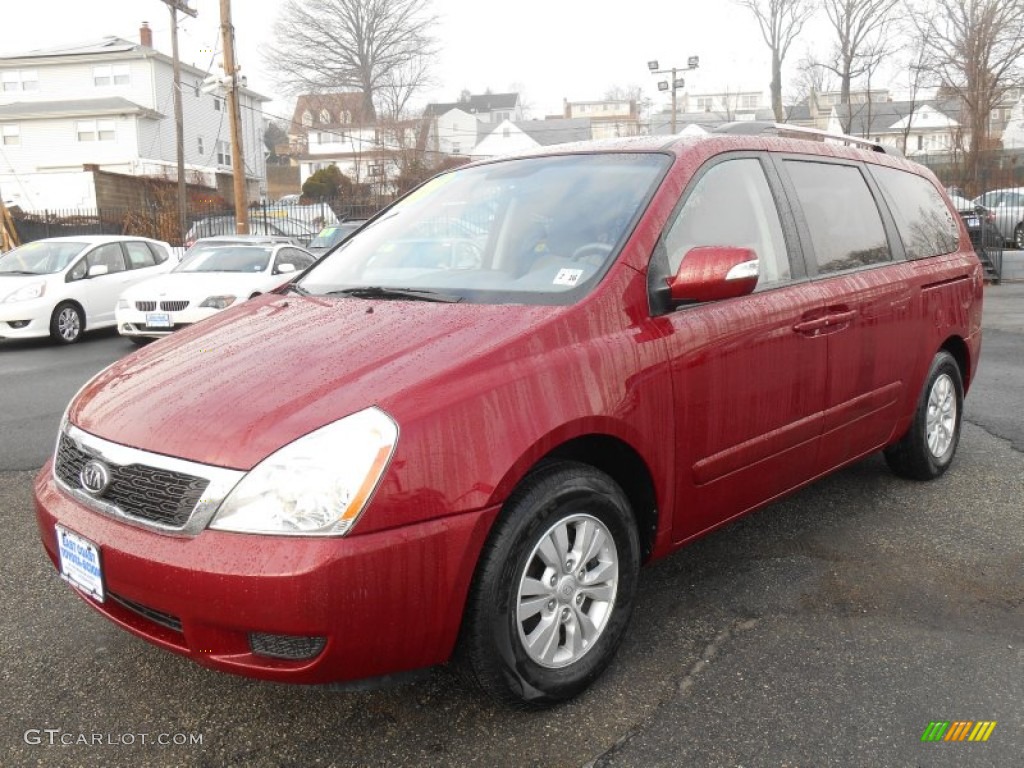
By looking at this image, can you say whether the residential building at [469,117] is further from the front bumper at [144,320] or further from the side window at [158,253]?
the front bumper at [144,320]

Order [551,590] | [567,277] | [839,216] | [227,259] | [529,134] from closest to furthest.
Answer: [551,590] < [567,277] < [839,216] < [227,259] < [529,134]

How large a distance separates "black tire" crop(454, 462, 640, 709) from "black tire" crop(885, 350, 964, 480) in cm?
234

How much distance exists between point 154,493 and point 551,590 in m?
1.10

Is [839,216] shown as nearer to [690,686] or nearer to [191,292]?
[690,686]

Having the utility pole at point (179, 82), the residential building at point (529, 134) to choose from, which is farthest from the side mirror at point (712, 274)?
the residential building at point (529, 134)

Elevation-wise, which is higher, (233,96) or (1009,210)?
(233,96)

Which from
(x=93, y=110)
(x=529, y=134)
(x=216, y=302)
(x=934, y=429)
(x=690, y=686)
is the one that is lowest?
(x=690, y=686)

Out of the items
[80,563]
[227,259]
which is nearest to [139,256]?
[227,259]

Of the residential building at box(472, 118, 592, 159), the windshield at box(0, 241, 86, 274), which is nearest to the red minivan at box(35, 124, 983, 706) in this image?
the windshield at box(0, 241, 86, 274)

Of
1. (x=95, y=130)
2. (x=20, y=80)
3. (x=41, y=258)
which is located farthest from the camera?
(x=20, y=80)

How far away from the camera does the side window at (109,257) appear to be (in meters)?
12.1

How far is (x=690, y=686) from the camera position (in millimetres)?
2703

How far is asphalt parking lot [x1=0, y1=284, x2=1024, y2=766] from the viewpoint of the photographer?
2396 millimetres

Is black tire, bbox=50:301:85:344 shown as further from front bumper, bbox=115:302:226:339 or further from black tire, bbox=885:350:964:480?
black tire, bbox=885:350:964:480
